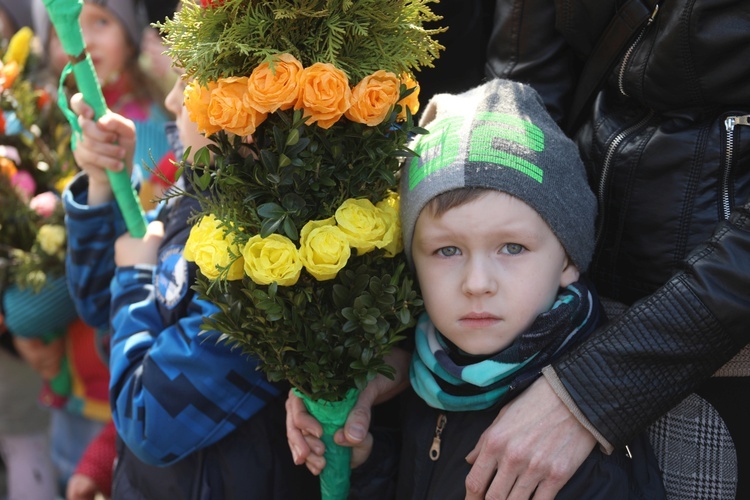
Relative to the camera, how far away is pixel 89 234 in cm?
224

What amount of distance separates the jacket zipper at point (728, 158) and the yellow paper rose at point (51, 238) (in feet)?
7.01

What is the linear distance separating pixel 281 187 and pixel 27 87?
6.01 feet

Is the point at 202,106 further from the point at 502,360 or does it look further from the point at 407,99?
the point at 502,360

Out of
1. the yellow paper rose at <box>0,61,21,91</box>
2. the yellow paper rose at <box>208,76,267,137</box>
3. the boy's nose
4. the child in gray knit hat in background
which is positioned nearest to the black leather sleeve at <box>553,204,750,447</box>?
the child in gray knit hat in background

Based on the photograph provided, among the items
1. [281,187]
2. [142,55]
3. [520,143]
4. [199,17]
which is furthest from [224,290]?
A: [142,55]

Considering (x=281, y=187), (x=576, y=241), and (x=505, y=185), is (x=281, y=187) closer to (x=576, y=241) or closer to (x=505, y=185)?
(x=505, y=185)

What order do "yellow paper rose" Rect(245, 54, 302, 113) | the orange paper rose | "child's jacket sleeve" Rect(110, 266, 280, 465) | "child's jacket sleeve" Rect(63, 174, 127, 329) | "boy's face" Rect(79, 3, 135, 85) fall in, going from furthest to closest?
"boy's face" Rect(79, 3, 135, 85) < "child's jacket sleeve" Rect(63, 174, 127, 329) < "child's jacket sleeve" Rect(110, 266, 280, 465) < the orange paper rose < "yellow paper rose" Rect(245, 54, 302, 113)

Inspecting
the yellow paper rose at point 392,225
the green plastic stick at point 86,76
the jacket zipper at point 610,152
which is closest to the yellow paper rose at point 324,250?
the yellow paper rose at point 392,225

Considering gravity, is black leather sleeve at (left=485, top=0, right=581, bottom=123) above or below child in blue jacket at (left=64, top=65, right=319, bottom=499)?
above

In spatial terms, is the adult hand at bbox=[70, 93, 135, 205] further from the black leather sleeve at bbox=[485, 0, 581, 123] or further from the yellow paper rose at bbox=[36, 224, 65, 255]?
the black leather sleeve at bbox=[485, 0, 581, 123]

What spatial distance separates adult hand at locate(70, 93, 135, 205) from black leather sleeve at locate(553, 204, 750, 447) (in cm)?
137

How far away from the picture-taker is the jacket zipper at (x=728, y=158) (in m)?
1.50

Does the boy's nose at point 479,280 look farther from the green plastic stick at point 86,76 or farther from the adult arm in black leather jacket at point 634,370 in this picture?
the green plastic stick at point 86,76

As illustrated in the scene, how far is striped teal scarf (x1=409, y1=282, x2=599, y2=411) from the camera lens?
5.01 ft
